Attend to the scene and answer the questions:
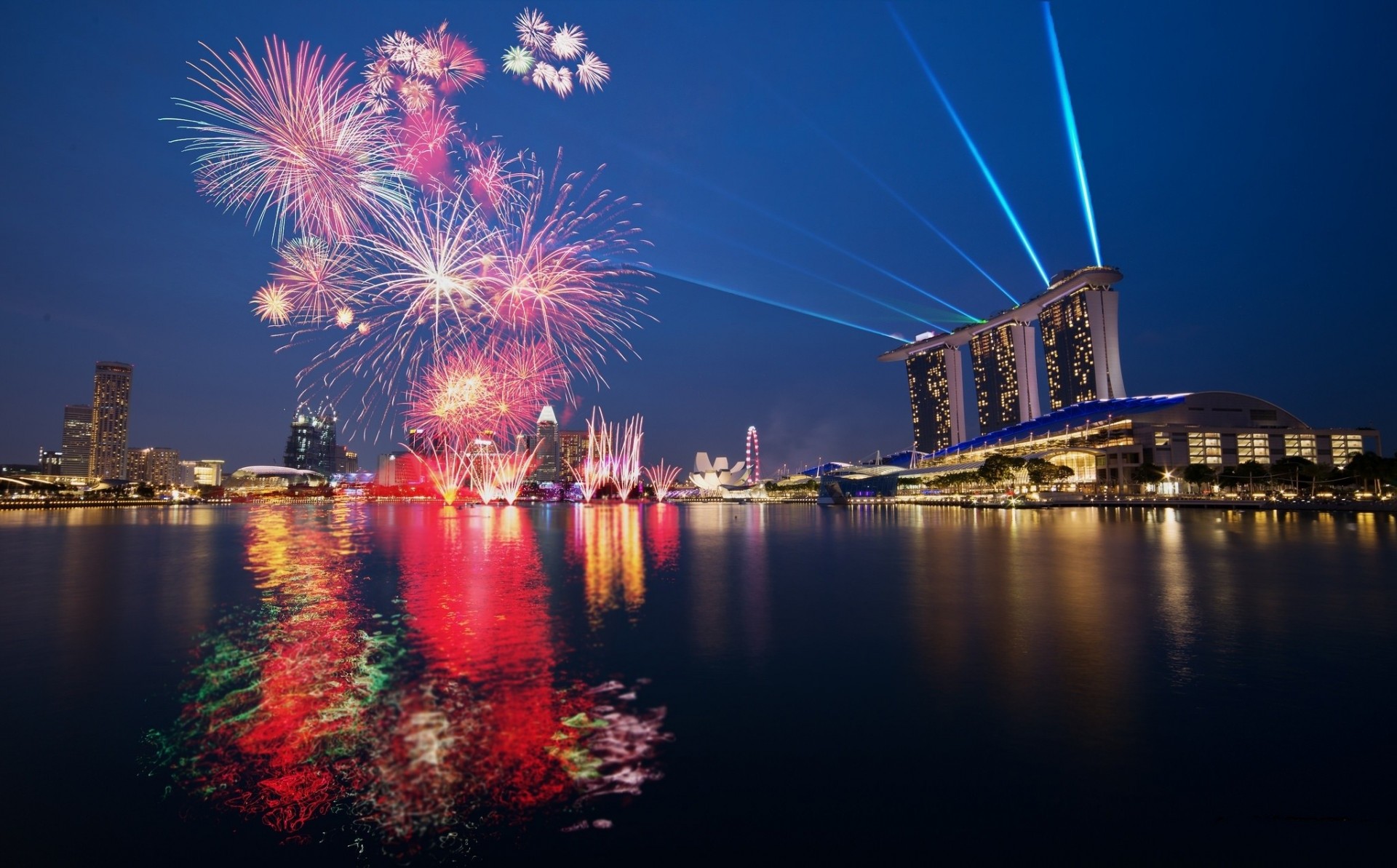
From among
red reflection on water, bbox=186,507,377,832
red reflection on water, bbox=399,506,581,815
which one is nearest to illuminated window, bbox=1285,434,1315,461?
red reflection on water, bbox=399,506,581,815

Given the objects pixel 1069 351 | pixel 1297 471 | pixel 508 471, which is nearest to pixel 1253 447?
pixel 1297 471

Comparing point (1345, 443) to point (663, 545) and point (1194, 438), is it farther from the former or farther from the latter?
point (663, 545)

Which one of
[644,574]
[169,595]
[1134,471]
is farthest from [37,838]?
[1134,471]

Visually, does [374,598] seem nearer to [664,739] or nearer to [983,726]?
[664,739]

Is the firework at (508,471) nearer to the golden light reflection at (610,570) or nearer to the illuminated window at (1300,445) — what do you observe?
the golden light reflection at (610,570)

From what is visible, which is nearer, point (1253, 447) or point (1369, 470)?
point (1369, 470)

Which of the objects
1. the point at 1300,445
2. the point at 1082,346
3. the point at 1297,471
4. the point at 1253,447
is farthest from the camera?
the point at 1082,346
